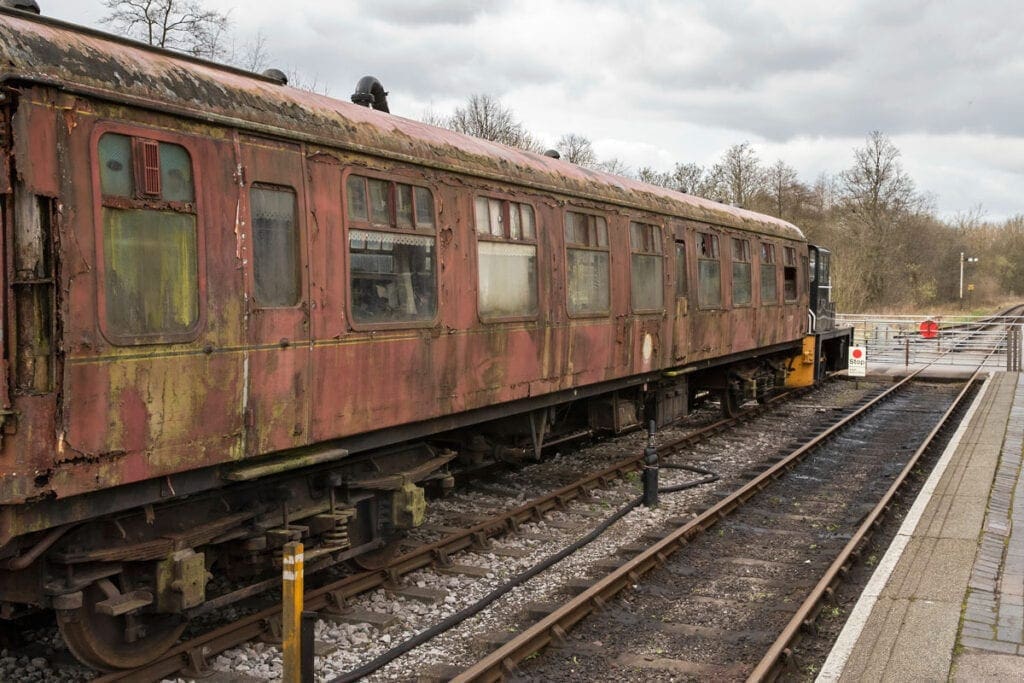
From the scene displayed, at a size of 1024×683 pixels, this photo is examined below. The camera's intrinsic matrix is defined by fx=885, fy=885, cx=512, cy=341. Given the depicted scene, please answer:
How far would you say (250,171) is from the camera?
16.8 ft

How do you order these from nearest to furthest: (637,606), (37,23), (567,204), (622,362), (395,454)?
(37,23)
(637,606)
(395,454)
(567,204)
(622,362)

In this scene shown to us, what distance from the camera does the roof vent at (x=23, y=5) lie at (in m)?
4.32

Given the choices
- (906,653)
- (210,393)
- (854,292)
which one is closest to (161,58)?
(210,393)

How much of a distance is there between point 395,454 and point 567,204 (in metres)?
3.38

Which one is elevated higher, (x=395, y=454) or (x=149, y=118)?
(x=149, y=118)

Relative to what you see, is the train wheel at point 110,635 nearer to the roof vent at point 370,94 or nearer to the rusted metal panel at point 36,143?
the rusted metal panel at point 36,143

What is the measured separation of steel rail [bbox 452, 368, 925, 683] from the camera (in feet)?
16.7

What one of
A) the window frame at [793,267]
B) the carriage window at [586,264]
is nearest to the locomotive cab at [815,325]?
the window frame at [793,267]

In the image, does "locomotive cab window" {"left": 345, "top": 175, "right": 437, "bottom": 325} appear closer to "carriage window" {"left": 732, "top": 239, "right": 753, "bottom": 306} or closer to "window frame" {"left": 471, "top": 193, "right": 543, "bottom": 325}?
"window frame" {"left": 471, "top": 193, "right": 543, "bottom": 325}

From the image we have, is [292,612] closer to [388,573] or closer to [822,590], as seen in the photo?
[388,573]

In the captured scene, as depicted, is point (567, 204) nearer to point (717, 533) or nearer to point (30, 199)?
point (717, 533)

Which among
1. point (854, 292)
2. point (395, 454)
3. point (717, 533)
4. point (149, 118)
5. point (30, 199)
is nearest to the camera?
point (30, 199)

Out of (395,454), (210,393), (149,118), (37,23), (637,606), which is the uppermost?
(37,23)

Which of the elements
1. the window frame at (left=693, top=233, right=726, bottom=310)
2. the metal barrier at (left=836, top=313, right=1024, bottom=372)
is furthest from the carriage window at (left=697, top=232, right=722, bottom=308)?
the metal barrier at (left=836, top=313, right=1024, bottom=372)
